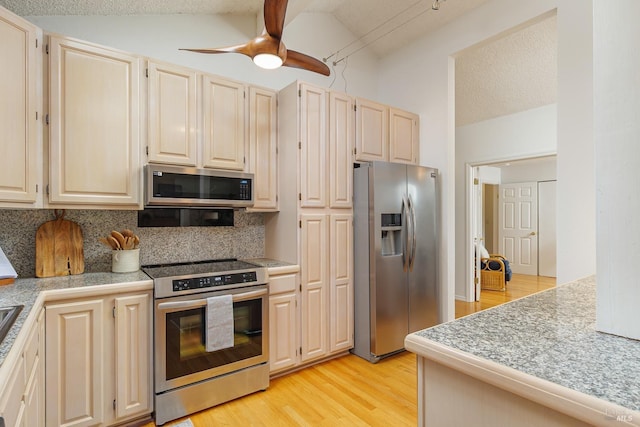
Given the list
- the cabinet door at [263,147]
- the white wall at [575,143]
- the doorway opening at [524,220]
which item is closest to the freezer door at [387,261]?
the cabinet door at [263,147]

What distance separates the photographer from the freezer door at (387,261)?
9.49 feet

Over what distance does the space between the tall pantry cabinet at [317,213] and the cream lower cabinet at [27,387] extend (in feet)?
5.28

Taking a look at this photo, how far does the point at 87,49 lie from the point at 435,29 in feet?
10.3

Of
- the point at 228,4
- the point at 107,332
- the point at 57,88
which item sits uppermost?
the point at 228,4

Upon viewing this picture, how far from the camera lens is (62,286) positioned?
1.89m

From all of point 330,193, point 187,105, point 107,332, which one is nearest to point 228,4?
point 187,105

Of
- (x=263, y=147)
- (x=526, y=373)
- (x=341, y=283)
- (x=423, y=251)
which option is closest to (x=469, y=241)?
(x=423, y=251)

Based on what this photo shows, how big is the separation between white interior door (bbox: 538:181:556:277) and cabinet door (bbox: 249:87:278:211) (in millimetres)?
6216

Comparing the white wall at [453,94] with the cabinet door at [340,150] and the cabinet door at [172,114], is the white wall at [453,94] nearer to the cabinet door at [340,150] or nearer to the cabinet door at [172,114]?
the cabinet door at [340,150]

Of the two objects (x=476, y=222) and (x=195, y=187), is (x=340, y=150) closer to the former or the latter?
(x=195, y=187)

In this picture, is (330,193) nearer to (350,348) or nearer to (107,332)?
(350,348)

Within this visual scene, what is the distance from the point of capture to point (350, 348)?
306 cm

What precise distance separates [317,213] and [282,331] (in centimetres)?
100

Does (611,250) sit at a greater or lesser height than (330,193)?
lesser
